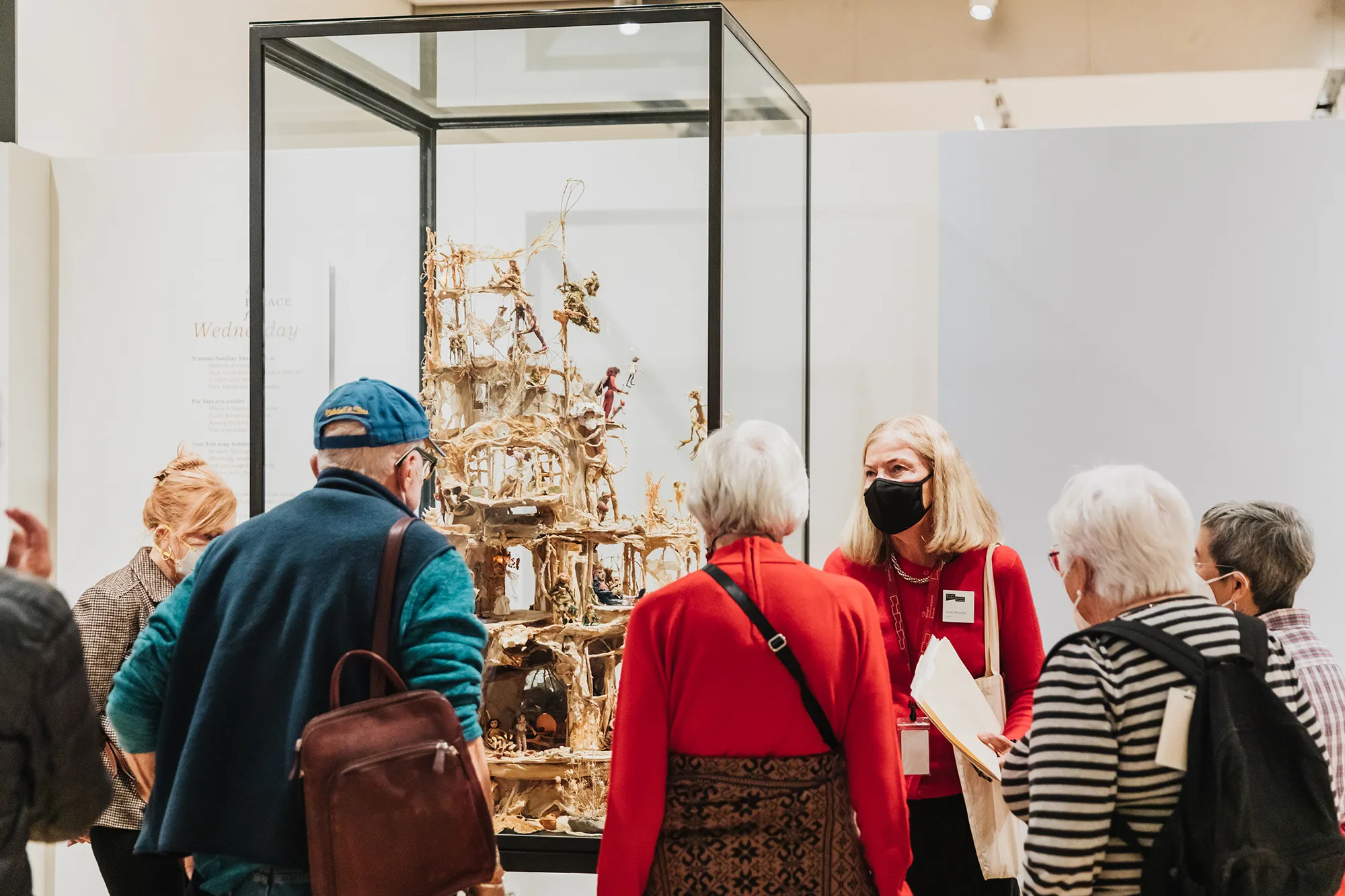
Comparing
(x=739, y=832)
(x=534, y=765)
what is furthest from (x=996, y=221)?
(x=739, y=832)

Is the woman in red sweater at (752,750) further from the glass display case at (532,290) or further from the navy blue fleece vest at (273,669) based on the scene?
the glass display case at (532,290)

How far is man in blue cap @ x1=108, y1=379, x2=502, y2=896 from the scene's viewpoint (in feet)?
6.34

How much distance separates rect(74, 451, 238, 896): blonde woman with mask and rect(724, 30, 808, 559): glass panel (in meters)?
1.41

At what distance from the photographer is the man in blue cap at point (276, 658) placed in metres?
1.93

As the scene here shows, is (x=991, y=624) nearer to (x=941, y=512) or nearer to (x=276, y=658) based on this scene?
(x=941, y=512)

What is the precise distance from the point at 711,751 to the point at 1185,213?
10.3 ft

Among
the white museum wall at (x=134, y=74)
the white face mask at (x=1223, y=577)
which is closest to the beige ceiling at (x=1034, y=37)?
the white museum wall at (x=134, y=74)

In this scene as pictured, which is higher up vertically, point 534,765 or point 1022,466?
point 1022,466

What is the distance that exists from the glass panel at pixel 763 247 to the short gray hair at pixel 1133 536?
124 centimetres

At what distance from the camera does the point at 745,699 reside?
201 cm

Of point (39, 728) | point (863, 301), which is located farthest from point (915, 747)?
point (863, 301)

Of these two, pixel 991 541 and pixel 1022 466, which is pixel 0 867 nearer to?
pixel 991 541

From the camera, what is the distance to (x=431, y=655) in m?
1.96

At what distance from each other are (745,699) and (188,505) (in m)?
1.69
